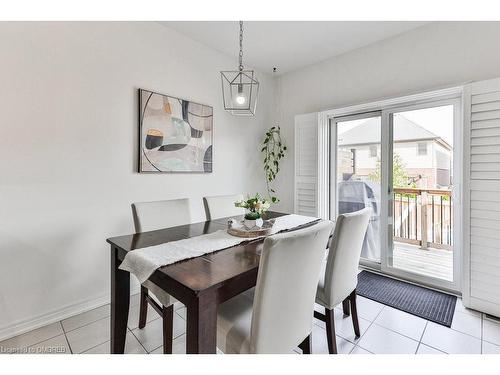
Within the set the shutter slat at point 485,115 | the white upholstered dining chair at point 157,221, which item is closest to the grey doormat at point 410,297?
the shutter slat at point 485,115

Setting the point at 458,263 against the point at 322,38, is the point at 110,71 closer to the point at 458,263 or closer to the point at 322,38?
the point at 322,38

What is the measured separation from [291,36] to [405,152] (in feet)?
5.82

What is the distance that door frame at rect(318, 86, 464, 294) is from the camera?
242 centimetres

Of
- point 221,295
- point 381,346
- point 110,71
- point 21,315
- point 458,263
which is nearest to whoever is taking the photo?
point 221,295

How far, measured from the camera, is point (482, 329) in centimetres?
192

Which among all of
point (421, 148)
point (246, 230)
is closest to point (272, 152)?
point (421, 148)

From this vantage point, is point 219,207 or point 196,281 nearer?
point 196,281

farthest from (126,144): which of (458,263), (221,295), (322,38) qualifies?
(458,263)

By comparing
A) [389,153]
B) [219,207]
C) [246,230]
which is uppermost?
[389,153]

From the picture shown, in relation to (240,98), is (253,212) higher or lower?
lower

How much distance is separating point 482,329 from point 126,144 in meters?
3.27

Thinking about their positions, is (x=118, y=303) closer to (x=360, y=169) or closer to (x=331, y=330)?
(x=331, y=330)

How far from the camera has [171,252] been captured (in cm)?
141

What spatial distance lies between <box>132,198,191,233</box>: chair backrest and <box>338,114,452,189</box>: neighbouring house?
218 cm
